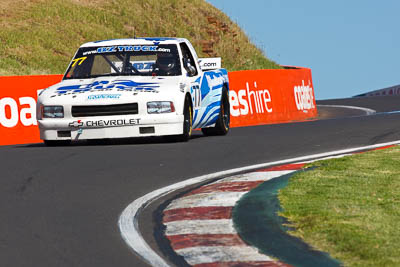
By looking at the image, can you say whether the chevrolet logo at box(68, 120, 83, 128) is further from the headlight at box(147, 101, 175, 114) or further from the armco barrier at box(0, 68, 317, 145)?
the armco barrier at box(0, 68, 317, 145)

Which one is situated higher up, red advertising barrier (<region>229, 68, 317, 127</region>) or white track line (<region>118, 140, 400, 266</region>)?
red advertising barrier (<region>229, 68, 317, 127</region>)

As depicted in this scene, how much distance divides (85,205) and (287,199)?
170 cm

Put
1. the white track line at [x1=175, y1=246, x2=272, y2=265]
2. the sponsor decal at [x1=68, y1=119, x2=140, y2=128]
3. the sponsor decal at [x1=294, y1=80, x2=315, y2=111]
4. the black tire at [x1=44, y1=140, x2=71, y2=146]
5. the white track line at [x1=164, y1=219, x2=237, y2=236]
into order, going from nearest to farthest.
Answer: the white track line at [x1=175, y1=246, x2=272, y2=265] → the white track line at [x1=164, y1=219, x2=237, y2=236] → the sponsor decal at [x1=68, y1=119, x2=140, y2=128] → the black tire at [x1=44, y1=140, x2=71, y2=146] → the sponsor decal at [x1=294, y1=80, x2=315, y2=111]

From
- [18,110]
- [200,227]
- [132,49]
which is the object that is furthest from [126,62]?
[200,227]

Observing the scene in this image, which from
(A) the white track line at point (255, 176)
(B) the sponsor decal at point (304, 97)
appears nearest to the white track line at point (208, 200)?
(A) the white track line at point (255, 176)

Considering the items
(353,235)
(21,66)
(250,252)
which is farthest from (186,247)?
(21,66)

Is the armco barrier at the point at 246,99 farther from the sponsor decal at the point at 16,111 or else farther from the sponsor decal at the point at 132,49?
the sponsor decal at the point at 132,49

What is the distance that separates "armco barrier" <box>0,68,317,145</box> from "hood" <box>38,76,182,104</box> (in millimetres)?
2313

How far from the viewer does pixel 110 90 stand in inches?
531

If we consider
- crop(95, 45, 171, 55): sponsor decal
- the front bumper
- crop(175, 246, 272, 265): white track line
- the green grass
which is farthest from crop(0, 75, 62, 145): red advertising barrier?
crop(175, 246, 272, 265): white track line

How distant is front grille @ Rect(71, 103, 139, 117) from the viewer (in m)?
13.3

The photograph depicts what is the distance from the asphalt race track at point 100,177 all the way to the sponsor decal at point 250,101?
166 inches

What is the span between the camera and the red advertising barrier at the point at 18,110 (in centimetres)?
1589

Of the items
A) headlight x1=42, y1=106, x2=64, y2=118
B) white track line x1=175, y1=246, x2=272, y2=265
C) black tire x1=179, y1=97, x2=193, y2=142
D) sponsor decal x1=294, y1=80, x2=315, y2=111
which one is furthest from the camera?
sponsor decal x1=294, y1=80, x2=315, y2=111
